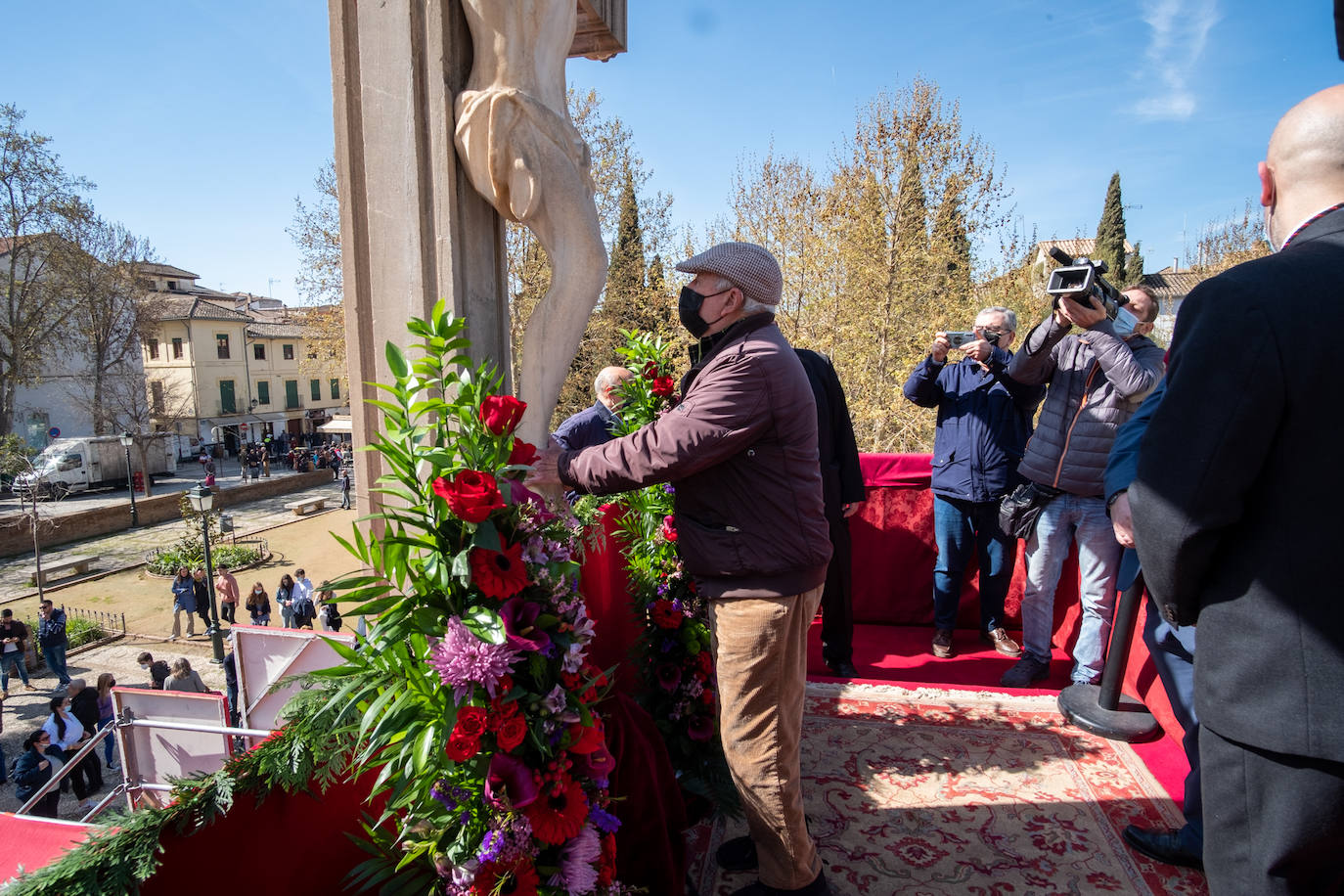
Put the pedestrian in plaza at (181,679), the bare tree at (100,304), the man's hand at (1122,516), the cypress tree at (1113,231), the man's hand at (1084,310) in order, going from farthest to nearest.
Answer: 1. the cypress tree at (1113,231)
2. the bare tree at (100,304)
3. the pedestrian in plaza at (181,679)
4. the man's hand at (1084,310)
5. the man's hand at (1122,516)

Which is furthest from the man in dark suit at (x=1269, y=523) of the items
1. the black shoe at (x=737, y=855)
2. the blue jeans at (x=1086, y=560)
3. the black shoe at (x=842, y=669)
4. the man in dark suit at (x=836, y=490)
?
the black shoe at (x=842, y=669)

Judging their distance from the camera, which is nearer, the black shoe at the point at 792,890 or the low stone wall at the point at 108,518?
the black shoe at the point at 792,890

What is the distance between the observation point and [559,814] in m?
1.62

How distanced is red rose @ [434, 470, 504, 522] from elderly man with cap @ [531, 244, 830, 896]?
51 cm

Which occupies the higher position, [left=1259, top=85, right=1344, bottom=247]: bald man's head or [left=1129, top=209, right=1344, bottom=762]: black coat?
[left=1259, top=85, right=1344, bottom=247]: bald man's head

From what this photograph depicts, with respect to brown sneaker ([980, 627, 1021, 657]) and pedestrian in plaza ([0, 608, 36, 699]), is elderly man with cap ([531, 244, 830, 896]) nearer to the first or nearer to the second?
brown sneaker ([980, 627, 1021, 657])

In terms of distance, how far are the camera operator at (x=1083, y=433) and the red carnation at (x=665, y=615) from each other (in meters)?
2.00

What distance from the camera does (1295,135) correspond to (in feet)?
4.29

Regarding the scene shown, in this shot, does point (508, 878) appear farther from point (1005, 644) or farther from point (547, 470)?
point (1005, 644)

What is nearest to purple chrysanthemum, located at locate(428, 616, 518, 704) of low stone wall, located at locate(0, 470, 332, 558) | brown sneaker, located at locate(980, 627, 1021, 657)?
brown sneaker, located at locate(980, 627, 1021, 657)

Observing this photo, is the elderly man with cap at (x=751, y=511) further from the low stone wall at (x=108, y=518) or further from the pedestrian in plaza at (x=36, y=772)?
the low stone wall at (x=108, y=518)

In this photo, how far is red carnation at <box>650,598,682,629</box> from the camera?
2748 mm

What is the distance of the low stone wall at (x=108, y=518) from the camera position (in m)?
20.9

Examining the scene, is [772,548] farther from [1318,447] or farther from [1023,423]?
[1023,423]
